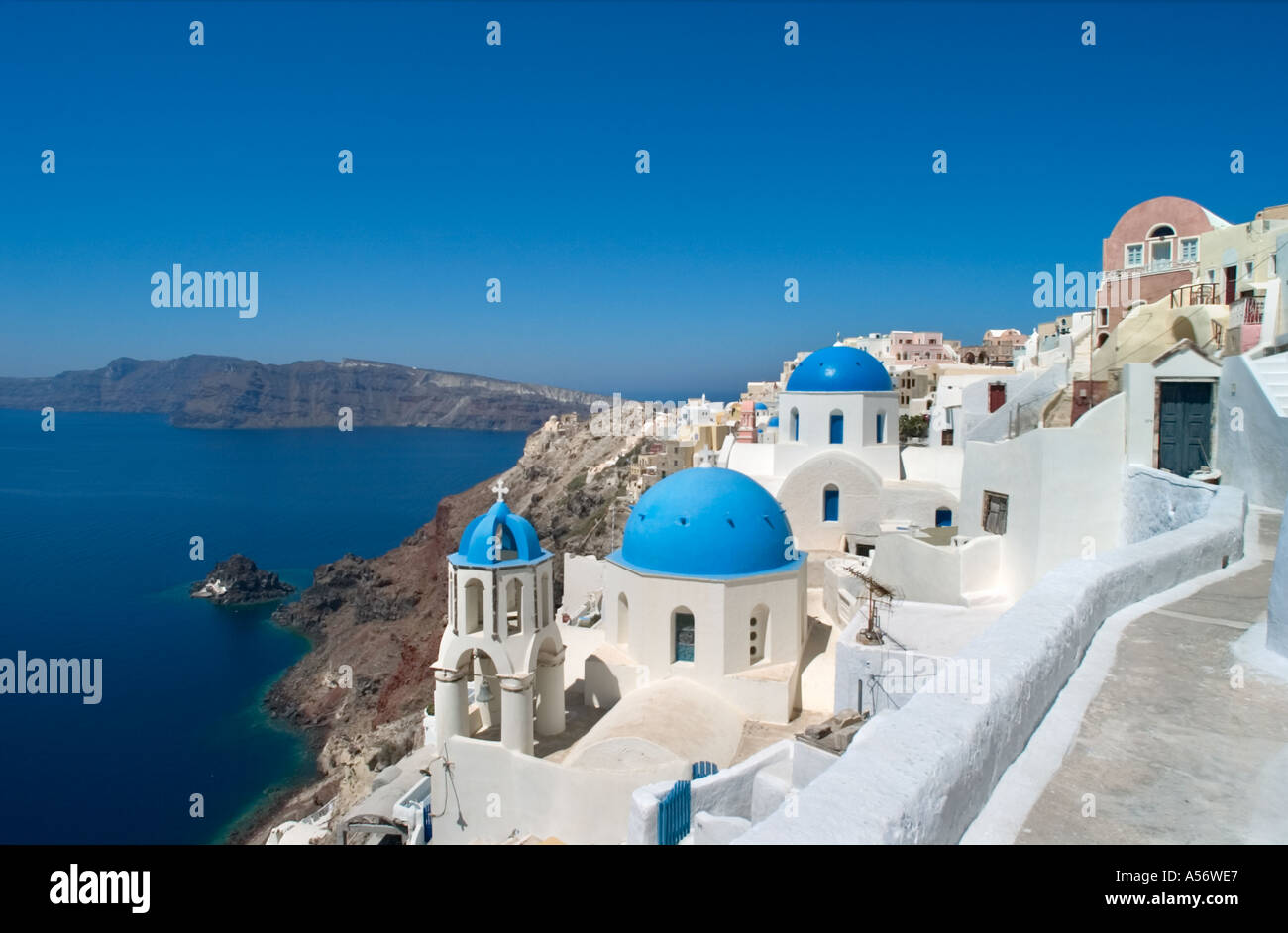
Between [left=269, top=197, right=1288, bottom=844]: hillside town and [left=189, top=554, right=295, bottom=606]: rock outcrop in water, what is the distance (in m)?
34.4

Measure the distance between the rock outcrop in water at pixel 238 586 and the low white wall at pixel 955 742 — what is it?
174 feet

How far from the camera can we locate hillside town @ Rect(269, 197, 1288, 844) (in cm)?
381

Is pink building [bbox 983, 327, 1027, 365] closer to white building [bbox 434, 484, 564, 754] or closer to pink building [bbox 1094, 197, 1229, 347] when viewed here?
pink building [bbox 1094, 197, 1229, 347]

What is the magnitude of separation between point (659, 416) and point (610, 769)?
65.2 m

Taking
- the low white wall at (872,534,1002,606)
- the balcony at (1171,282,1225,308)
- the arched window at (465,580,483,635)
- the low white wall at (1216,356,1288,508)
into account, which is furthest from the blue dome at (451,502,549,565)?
the balcony at (1171,282,1225,308)

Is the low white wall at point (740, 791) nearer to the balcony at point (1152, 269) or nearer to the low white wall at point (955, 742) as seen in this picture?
the low white wall at point (955, 742)

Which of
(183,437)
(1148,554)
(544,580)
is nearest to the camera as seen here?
(1148,554)

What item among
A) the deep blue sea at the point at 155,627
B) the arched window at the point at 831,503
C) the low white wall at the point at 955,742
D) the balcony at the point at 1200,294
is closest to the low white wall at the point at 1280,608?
the low white wall at the point at 955,742

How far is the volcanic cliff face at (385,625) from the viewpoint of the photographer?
26177 millimetres

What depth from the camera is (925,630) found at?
38.1 ft

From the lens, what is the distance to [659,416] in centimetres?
7456

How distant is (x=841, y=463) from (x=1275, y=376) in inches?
360
